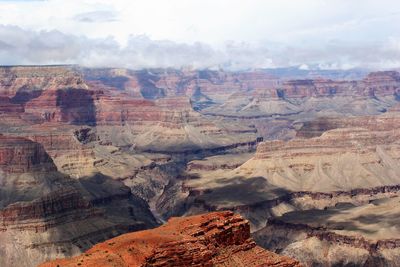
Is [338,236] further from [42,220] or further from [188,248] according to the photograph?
[188,248]

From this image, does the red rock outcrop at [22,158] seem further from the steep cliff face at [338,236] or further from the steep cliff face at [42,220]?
the steep cliff face at [338,236]

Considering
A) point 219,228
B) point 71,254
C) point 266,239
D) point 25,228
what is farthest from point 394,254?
point 219,228

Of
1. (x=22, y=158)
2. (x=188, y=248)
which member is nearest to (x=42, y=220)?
(x=22, y=158)

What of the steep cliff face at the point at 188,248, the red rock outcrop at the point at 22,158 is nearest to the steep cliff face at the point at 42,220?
the red rock outcrop at the point at 22,158

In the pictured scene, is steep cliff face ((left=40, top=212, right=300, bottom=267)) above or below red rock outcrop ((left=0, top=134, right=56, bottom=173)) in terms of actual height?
above

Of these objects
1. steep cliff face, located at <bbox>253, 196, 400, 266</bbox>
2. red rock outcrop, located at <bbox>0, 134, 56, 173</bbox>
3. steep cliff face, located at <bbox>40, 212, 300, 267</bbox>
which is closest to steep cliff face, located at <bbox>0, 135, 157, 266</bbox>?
red rock outcrop, located at <bbox>0, 134, 56, 173</bbox>

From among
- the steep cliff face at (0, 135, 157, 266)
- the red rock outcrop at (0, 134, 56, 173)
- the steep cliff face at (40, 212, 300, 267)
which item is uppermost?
the steep cliff face at (40, 212, 300, 267)

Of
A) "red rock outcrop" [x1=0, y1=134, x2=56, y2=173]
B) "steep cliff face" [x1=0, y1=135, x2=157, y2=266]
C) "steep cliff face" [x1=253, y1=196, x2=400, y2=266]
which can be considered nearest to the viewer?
"steep cliff face" [x1=0, y1=135, x2=157, y2=266]

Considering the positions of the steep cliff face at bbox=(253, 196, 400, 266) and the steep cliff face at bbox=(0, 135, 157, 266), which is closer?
the steep cliff face at bbox=(0, 135, 157, 266)

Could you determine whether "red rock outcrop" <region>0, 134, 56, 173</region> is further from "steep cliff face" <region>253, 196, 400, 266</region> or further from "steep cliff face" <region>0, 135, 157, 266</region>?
"steep cliff face" <region>253, 196, 400, 266</region>
